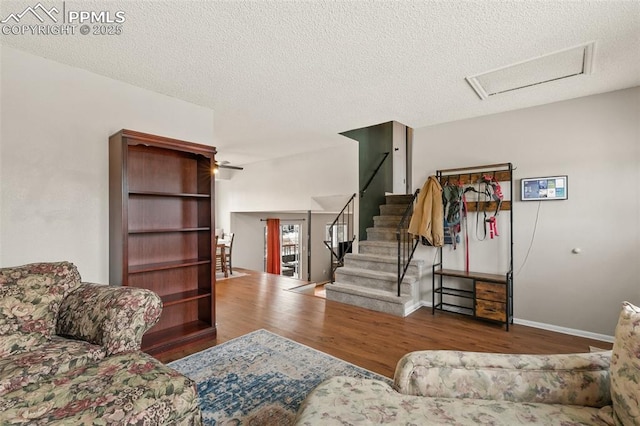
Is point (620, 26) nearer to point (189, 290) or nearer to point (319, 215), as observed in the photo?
point (189, 290)

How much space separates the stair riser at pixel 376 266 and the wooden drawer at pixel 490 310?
2.76 ft

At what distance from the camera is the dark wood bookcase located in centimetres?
251

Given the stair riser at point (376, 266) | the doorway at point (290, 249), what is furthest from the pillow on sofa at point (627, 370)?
the doorway at point (290, 249)

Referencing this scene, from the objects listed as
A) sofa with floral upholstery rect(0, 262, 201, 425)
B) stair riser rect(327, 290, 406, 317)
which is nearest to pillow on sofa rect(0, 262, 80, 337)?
sofa with floral upholstery rect(0, 262, 201, 425)

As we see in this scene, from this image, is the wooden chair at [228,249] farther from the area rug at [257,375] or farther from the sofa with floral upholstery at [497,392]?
the sofa with floral upholstery at [497,392]

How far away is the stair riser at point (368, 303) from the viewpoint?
3617mm

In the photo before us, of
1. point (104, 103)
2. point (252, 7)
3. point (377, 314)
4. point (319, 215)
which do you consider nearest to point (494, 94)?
point (252, 7)

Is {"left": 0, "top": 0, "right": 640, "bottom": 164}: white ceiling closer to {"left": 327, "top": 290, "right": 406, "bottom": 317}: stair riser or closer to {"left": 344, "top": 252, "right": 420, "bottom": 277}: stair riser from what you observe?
{"left": 344, "top": 252, "right": 420, "bottom": 277}: stair riser

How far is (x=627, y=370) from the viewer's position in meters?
0.98

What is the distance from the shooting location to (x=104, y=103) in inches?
102

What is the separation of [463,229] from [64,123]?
4.33 metres

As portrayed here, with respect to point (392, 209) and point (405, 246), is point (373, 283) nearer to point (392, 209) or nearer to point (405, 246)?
point (405, 246)

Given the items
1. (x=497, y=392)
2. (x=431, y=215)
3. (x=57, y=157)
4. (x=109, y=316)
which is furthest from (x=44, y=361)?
(x=431, y=215)

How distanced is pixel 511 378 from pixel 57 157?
333 cm
